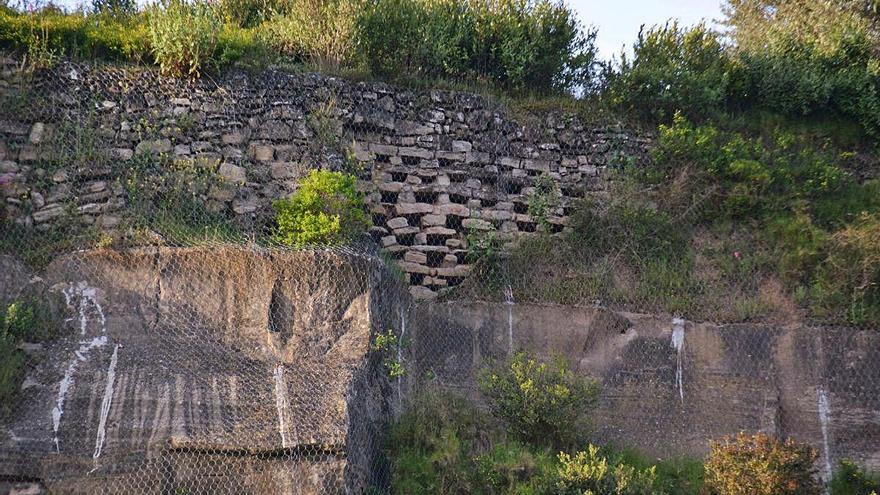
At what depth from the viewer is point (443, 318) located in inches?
418

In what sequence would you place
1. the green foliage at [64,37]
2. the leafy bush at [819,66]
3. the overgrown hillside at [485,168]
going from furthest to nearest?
1. the leafy bush at [819,66]
2. the green foliage at [64,37]
3. the overgrown hillside at [485,168]

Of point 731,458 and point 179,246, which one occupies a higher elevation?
point 179,246

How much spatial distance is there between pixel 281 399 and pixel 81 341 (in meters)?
1.75

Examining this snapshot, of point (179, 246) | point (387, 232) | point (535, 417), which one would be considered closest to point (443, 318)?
point (387, 232)

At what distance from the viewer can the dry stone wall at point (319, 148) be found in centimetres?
1052

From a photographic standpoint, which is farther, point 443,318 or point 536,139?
point 536,139

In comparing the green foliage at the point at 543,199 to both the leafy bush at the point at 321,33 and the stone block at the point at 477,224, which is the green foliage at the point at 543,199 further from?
the leafy bush at the point at 321,33

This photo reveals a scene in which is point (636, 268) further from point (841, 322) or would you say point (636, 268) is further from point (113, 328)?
point (113, 328)

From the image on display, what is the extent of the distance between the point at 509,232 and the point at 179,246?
348cm

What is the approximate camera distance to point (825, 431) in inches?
393

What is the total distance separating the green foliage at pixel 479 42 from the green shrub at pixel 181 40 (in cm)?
173

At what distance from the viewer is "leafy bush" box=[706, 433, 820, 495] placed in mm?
8203

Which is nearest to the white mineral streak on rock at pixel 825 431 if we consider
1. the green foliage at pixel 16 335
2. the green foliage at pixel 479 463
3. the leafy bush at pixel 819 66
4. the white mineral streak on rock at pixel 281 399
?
the green foliage at pixel 479 463

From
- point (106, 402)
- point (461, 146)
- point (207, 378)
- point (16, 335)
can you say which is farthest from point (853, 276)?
point (16, 335)
